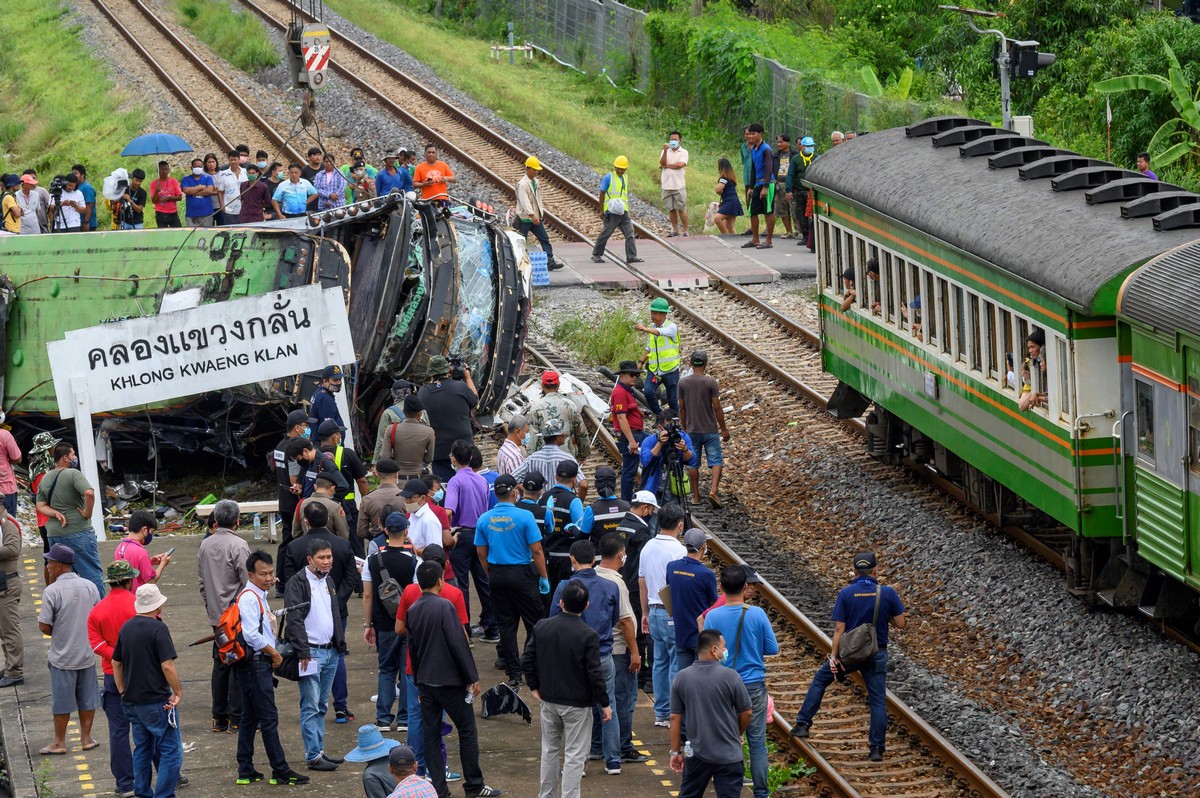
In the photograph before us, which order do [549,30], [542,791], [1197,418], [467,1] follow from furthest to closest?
1. [467,1]
2. [549,30]
3. [1197,418]
4. [542,791]

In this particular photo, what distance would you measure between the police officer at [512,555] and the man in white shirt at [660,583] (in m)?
0.69

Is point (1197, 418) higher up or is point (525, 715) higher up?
point (1197, 418)

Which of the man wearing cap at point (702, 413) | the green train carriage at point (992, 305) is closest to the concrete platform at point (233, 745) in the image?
the green train carriage at point (992, 305)

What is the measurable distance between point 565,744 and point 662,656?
1.50m

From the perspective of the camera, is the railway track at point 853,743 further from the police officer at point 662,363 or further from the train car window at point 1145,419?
the police officer at point 662,363

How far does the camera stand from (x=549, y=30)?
44562 millimetres

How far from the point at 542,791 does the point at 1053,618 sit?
4967 mm

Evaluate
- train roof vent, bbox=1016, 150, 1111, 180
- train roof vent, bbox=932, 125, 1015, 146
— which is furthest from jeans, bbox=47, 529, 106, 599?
train roof vent, bbox=932, 125, 1015, 146

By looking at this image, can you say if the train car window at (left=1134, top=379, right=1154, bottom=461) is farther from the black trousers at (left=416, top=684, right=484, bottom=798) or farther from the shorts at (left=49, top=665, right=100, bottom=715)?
the shorts at (left=49, top=665, right=100, bottom=715)

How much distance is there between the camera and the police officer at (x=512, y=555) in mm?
11570

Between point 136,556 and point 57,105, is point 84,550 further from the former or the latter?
point 57,105

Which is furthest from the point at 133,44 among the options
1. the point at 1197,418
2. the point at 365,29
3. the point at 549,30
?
the point at 1197,418

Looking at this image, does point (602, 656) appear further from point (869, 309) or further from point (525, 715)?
point (869, 309)

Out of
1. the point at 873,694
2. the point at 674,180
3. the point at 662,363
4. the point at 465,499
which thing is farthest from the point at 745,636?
the point at 674,180
